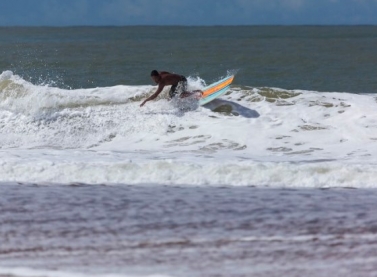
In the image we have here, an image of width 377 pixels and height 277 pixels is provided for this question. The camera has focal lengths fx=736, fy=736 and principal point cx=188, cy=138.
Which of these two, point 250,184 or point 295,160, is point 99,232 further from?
point 295,160

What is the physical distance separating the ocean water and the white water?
0.03 metres

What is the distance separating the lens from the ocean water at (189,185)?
216 inches

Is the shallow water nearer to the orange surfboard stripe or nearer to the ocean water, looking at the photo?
the ocean water

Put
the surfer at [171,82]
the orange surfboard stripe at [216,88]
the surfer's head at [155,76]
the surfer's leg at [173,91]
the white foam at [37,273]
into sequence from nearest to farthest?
the white foam at [37,273], the surfer's head at [155,76], the surfer at [171,82], the surfer's leg at [173,91], the orange surfboard stripe at [216,88]

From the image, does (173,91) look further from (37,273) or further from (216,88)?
(37,273)

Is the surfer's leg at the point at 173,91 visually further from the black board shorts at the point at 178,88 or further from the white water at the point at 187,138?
the white water at the point at 187,138

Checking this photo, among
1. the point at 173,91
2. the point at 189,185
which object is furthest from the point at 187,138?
the point at 189,185

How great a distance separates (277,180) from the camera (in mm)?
8227

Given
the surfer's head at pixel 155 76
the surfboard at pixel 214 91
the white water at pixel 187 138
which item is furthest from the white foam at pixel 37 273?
the surfboard at pixel 214 91

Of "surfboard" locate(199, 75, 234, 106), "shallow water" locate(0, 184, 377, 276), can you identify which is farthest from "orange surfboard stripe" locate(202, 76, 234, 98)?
"shallow water" locate(0, 184, 377, 276)

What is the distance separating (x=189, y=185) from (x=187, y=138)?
15.2 ft

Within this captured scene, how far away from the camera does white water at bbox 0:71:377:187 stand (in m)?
8.41

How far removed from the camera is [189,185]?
26.4ft

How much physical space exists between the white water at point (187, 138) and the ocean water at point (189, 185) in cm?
3
